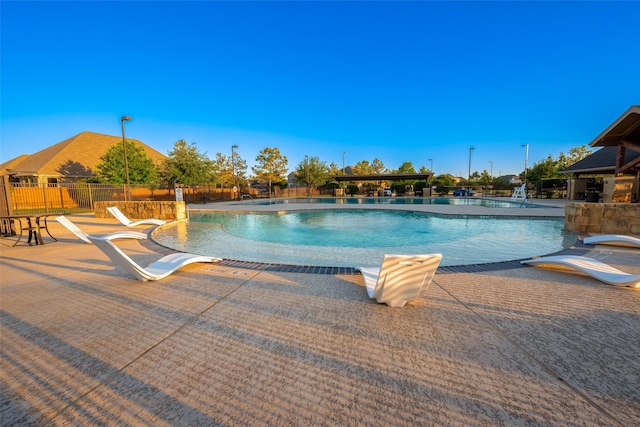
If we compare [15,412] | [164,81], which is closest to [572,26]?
[15,412]

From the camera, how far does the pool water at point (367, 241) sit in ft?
20.2

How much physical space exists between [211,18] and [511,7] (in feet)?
54.1

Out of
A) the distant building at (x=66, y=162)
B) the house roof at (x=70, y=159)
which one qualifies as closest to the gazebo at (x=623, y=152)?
the distant building at (x=66, y=162)

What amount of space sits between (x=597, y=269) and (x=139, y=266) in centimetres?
685

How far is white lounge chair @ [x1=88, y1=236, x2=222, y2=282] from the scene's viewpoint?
352cm

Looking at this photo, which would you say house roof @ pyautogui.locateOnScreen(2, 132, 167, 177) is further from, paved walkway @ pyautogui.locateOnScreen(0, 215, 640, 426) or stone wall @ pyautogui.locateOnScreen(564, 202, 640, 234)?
stone wall @ pyautogui.locateOnScreen(564, 202, 640, 234)

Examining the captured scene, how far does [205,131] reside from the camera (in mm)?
29641

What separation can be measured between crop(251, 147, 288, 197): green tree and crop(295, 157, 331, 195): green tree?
3565mm

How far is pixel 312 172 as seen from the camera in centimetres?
3491

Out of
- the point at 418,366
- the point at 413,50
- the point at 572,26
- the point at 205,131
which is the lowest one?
the point at 418,366

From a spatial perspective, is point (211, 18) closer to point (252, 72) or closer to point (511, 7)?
point (252, 72)

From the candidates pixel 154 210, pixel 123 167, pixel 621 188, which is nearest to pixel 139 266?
pixel 154 210

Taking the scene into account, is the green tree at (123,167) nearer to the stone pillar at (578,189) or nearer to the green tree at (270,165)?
the green tree at (270,165)

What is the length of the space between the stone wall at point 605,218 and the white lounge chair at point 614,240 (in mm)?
1738
